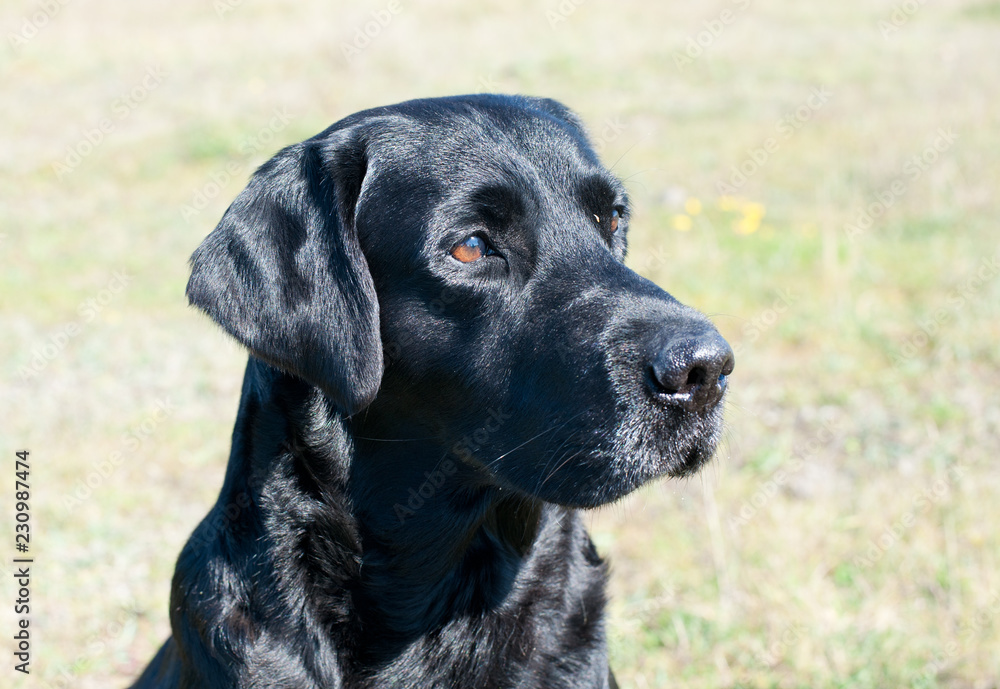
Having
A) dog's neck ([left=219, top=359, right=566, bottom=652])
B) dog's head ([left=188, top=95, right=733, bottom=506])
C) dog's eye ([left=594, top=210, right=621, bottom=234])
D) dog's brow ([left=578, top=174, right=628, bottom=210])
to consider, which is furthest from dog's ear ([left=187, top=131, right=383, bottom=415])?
dog's eye ([left=594, top=210, right=621, bottom=234])

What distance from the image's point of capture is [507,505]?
100 inches

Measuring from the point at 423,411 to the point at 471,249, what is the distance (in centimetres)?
46

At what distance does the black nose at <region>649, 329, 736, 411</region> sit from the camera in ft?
6.69

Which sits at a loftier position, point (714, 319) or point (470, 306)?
point (470, 306)

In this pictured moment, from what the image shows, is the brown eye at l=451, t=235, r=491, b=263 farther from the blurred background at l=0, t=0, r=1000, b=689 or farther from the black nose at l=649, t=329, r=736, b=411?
the blurred background at l=0, t=0, r=1000, b=689

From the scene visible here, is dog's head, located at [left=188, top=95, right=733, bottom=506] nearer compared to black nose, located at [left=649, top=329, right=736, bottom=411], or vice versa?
black nose, located at [left=649, top=329, right=736, bottom=411]

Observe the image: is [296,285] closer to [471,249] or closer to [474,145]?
[471,249]

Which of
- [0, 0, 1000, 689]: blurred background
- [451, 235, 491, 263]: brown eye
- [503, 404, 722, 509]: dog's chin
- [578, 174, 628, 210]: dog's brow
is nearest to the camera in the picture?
[503, 404, 722, 509]: dog's chin

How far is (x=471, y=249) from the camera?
2.35 meters

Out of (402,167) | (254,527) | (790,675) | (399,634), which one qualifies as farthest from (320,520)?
(790,675)

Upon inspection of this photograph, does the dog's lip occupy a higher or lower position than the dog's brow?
lower

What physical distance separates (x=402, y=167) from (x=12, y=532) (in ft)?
11.2

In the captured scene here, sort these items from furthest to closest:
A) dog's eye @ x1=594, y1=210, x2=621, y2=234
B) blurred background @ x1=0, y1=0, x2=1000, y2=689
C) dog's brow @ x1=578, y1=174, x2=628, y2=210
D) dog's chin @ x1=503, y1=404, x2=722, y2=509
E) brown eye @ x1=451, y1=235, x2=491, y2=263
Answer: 1. blurred background @ x1=0, y1=0, x2=1000, y2=689
2. dog's eye @ x1=594, y1=210, x2=621, y2=234
3. dog's brow @ x1=578, y1=174, x2=628, y2=210
4. brown eye @ x1=451, y1=235, x2=491, y2=263
5. dog's chin @ x1=503, y1=404, x2=722, y2=509

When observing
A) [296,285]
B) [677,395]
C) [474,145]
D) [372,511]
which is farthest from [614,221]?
[372,511]
